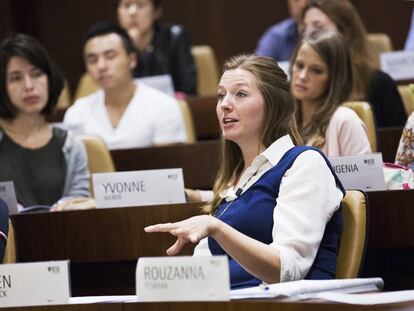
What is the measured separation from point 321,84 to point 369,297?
198 centimetres

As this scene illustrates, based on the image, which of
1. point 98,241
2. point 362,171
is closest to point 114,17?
point 98,241

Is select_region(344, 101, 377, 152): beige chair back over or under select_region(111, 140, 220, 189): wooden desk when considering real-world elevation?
over

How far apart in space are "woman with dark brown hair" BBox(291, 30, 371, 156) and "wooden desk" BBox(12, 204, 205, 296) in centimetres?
80

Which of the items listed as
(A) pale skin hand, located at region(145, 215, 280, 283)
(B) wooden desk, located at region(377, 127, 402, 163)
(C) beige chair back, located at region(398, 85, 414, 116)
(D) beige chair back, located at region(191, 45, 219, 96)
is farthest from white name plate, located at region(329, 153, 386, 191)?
(D) beige chair back, located at region(191, 45, 219, 96)

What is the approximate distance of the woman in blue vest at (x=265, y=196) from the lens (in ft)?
8.82

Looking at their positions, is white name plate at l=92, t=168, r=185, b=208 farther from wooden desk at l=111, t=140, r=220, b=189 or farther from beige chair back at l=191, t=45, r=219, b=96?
beige chair back at l=191, t=45, r=219, b=96

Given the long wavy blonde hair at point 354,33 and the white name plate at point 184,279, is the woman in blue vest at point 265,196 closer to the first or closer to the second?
the white name plate at point 184,279

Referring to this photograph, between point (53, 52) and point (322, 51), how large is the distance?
4.18m

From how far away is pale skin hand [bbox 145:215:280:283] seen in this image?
8.30ft

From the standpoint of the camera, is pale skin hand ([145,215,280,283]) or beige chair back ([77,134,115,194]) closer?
pale skin hand ([145,215,280,283])

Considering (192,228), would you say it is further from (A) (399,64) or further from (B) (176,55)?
(B) (176,55)

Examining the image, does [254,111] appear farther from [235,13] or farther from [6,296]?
[235,13]

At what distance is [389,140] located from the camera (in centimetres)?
429

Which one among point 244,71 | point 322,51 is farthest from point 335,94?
point 244,71
